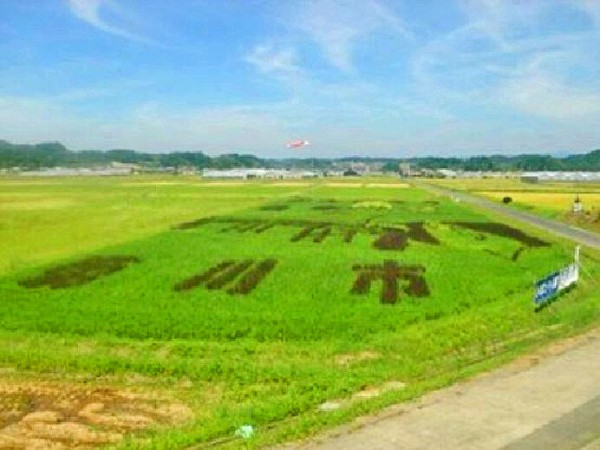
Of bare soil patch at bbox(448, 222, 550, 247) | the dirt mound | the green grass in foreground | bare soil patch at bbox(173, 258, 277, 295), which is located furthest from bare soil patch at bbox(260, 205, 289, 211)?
the dirt mound

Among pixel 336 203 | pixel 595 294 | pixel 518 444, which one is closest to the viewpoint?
pixel 518 444

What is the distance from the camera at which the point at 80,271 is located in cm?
2958

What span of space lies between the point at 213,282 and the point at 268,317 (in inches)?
266

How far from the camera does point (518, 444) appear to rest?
37.4 ft

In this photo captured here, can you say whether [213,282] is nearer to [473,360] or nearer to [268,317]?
[268,317]

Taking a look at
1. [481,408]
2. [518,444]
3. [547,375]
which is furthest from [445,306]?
[518,444]

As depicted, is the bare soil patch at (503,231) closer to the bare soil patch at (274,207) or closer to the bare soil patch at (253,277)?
the bare soil patch at (253,277)

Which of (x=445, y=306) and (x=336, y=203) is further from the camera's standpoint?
(x=336, y=203)

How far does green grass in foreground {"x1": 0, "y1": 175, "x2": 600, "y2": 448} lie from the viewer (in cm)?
1430

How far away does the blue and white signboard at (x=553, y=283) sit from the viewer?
23.1 metres

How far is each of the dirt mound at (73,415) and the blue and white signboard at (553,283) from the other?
13.7 meters

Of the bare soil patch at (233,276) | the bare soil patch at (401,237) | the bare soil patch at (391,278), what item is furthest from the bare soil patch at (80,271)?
the bare soil patch at (401,237)

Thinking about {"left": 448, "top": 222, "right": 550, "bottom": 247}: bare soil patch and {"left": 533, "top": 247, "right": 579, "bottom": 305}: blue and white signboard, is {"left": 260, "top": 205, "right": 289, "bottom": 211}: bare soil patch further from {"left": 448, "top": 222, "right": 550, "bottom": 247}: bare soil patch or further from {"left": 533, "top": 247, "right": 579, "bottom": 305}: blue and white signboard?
{"left": 533, "top": 247, "right": 579, "bottom": 305}: blue and white signboard

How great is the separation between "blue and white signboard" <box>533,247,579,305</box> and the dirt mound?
13652 mm
